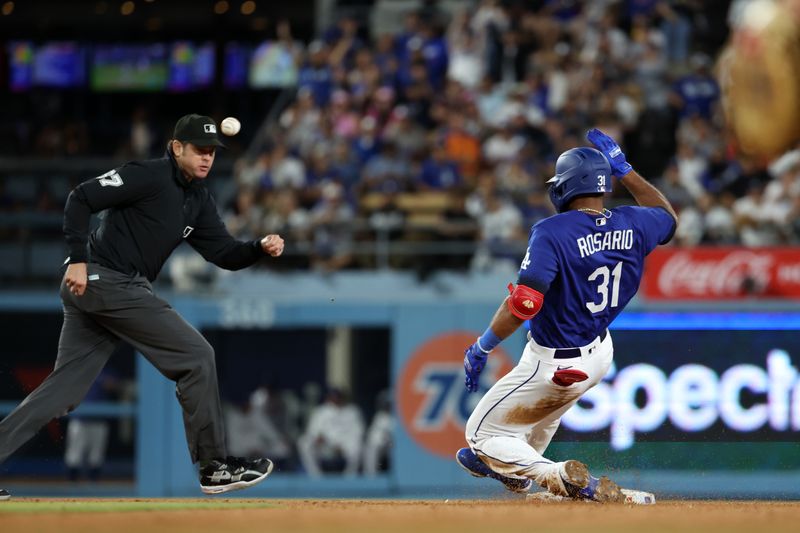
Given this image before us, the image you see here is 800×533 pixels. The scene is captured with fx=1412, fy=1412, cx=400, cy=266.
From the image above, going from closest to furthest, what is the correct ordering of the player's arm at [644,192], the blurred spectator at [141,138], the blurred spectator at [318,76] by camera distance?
1. the player's arm at [644,192]
2. the blurred spectator at [318,76]
3. the blurred spectator at [141,138]

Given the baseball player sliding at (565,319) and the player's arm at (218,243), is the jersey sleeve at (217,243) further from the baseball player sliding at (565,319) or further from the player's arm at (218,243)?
the baseball player sliding at (565,319)

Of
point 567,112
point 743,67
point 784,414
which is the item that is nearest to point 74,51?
point 567,112

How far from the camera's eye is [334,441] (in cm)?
1689

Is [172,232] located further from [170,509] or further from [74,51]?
[74,51]

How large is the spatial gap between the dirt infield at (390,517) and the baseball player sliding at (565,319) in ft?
0.75

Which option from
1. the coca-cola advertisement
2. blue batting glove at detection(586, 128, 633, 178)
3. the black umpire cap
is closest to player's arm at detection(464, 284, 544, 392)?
blue batting glove at detection(586, 128, 633, 178)

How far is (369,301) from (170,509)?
31.5ft

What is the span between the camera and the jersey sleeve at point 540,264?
7176 millimetres

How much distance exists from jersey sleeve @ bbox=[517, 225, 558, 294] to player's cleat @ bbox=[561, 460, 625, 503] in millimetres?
948

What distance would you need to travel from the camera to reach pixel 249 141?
74.5ft

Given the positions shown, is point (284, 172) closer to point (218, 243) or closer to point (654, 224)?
point (218, 243)

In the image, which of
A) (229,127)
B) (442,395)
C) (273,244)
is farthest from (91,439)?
(229,127)

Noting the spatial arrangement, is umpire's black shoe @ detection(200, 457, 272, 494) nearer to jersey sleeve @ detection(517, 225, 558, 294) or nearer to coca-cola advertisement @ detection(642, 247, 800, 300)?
jersey sleeve @ detection(517, 225, 558, 294)

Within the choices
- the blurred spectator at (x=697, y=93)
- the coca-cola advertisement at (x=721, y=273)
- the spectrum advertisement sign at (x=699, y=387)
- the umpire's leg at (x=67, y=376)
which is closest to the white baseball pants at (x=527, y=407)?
the umpire's leg at (x=67, y=376)
